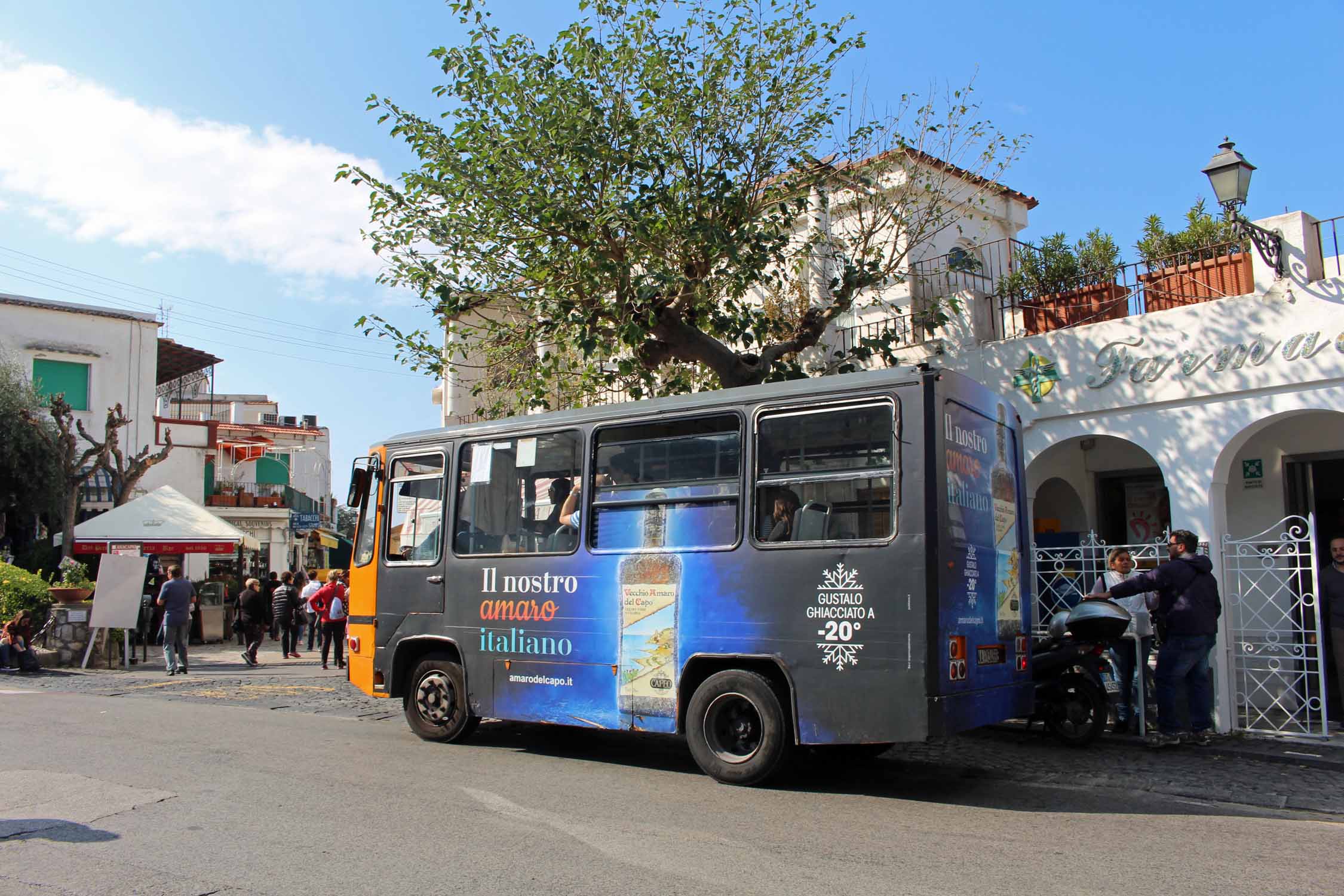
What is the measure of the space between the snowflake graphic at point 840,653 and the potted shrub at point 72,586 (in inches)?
629

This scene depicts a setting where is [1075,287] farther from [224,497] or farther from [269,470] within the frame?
[269,470]

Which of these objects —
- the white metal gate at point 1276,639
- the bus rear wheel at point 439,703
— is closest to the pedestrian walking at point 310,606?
the bus rear wheel at point 439,703

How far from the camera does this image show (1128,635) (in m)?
9.87

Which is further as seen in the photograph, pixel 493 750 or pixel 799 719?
pixel 493 750

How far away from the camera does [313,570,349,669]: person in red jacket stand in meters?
18.0

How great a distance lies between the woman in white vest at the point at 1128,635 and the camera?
979 centimetres

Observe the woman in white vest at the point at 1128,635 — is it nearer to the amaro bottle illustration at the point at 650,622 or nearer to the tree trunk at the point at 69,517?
the amaro bottle illustration at the point at 650,622

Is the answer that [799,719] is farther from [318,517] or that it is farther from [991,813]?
[318,517]

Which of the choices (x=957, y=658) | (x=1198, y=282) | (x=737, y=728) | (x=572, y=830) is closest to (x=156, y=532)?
(x=737, y=728)

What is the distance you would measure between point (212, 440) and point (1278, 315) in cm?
3254

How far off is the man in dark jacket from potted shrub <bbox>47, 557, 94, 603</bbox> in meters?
17.1

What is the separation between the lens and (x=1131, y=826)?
6410mm

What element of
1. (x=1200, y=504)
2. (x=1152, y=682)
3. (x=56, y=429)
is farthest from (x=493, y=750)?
(x=56, y=429)

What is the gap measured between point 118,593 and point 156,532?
385 cm
